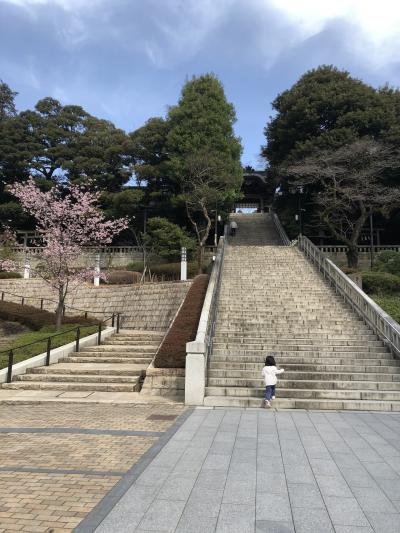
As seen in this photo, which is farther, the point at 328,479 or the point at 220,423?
the point at 220,423

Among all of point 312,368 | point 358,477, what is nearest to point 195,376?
point 312,368

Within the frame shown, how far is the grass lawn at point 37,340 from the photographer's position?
13.6m

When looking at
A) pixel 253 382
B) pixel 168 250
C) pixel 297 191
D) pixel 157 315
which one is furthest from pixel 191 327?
pixel 297 191

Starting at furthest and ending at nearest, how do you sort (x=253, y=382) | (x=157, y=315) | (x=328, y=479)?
(x=157, y=315) → (x=253, y=382) → (x=328, y=479)

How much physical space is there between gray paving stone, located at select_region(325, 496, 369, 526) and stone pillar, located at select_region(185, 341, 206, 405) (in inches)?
207

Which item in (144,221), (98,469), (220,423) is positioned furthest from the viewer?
(144,221)

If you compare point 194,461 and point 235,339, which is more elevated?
point 235,339

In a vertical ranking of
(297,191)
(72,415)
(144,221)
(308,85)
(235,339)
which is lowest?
(72,415)

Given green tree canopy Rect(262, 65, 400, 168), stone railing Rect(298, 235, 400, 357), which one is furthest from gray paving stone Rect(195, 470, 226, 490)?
green tree canopy Rect(262, 65, 400, 168)

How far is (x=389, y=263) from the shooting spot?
22.0 meters

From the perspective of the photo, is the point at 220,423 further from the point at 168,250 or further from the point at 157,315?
the point at 168,250

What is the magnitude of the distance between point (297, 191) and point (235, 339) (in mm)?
20683

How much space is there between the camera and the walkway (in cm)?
366

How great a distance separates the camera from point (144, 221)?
29.8 metres
